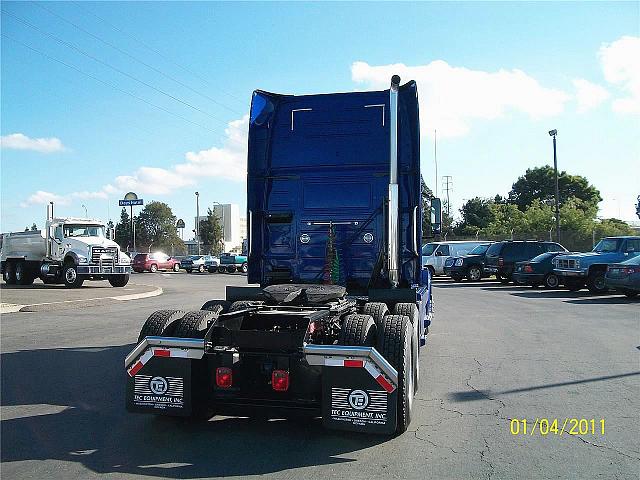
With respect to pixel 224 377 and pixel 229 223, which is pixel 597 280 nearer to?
pixel 224 377

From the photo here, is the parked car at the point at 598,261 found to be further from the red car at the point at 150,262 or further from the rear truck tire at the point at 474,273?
the red car at the point at 150,262

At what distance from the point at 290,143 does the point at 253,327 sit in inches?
140

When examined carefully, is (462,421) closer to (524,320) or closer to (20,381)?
(20,381)

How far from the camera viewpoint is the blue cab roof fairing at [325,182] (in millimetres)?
8211

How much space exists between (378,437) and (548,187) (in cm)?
8453

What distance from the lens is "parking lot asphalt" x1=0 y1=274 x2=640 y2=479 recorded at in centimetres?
453

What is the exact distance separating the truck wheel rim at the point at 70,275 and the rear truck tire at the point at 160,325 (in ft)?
67.7

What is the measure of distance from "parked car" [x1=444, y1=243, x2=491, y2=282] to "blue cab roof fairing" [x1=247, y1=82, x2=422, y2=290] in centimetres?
2040

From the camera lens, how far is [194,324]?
18.0 ft

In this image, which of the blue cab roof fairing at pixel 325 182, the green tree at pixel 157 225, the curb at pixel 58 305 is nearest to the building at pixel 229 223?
the green tree at pixel 157 225

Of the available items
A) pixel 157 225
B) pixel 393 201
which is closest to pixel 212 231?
pixel 157 225

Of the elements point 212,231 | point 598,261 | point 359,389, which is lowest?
point 359,389

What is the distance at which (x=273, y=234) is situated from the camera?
28.0 feet

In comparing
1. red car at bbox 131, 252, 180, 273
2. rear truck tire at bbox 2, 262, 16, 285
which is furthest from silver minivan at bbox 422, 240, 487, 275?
red car at bbox 131, 252, 180, 273
